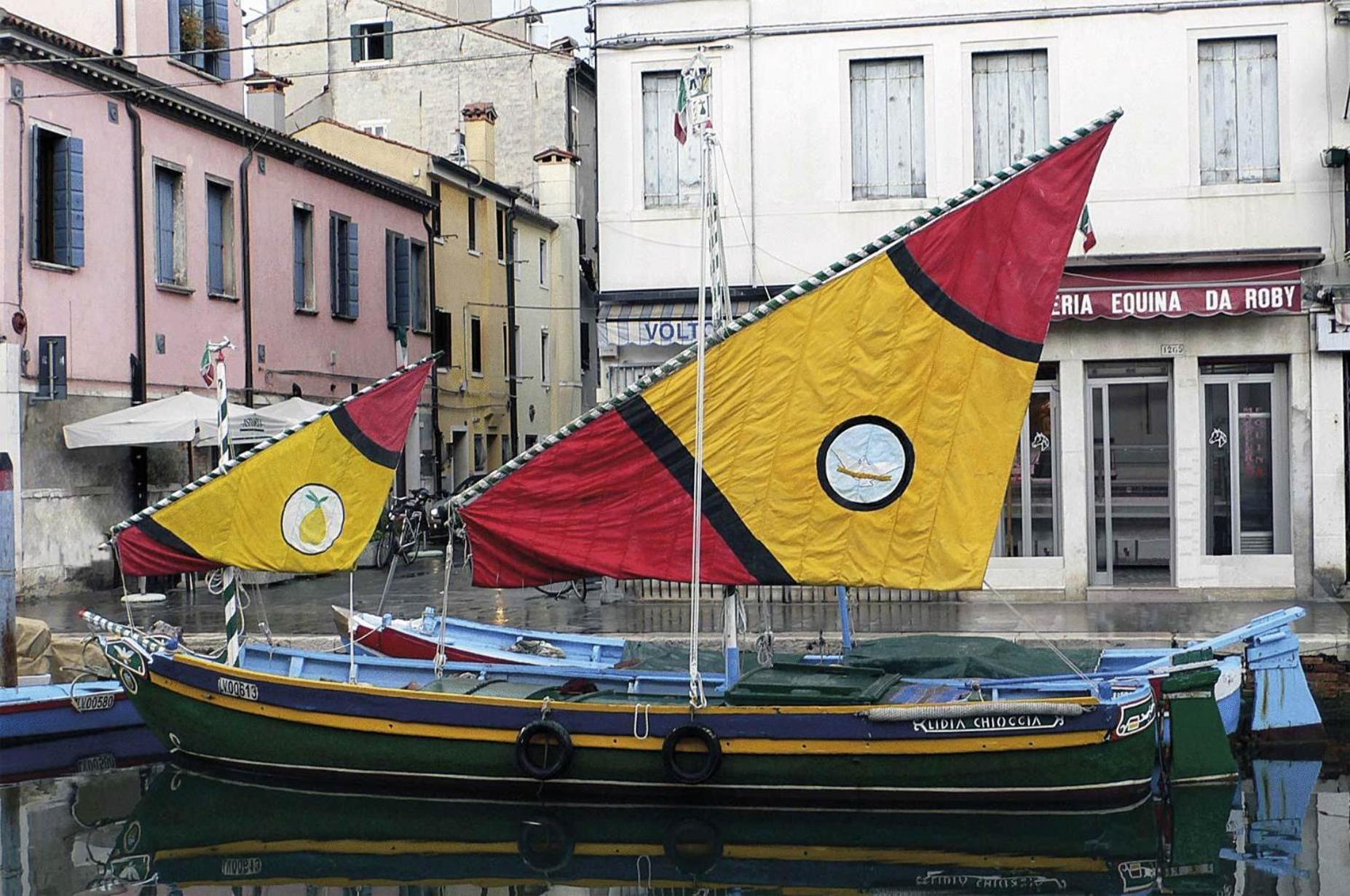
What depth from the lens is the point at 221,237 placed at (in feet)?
90.5

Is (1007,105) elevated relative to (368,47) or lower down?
lower down

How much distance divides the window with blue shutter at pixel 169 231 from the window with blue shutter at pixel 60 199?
2321mm

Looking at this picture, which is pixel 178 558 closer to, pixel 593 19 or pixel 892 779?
pixel 892 779

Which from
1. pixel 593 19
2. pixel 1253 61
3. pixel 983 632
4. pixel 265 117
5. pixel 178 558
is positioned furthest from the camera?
pixel 265 117

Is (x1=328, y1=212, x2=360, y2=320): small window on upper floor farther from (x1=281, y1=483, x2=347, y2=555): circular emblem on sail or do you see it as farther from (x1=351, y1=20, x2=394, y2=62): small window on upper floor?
(x1=281, y1=483, x2=347, y2=555): circular emblem on sail

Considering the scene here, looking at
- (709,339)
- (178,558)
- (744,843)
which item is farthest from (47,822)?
(709,339)

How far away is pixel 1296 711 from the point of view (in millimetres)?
13438

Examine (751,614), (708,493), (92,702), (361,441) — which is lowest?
(92,702)

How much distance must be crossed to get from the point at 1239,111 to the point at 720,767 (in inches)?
486

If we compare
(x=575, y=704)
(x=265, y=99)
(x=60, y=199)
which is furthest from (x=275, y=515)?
(x=265, y=99)

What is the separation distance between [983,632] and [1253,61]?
8158 mm

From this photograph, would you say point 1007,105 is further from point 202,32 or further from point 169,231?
point 202,32

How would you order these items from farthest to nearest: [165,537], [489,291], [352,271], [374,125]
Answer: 1. [374,125]
2. [489,291]
3. [352,271]
4. [165,537]

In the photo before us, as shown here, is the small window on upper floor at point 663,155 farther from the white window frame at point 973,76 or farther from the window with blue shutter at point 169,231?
the window with blue shutter at point 169,231
